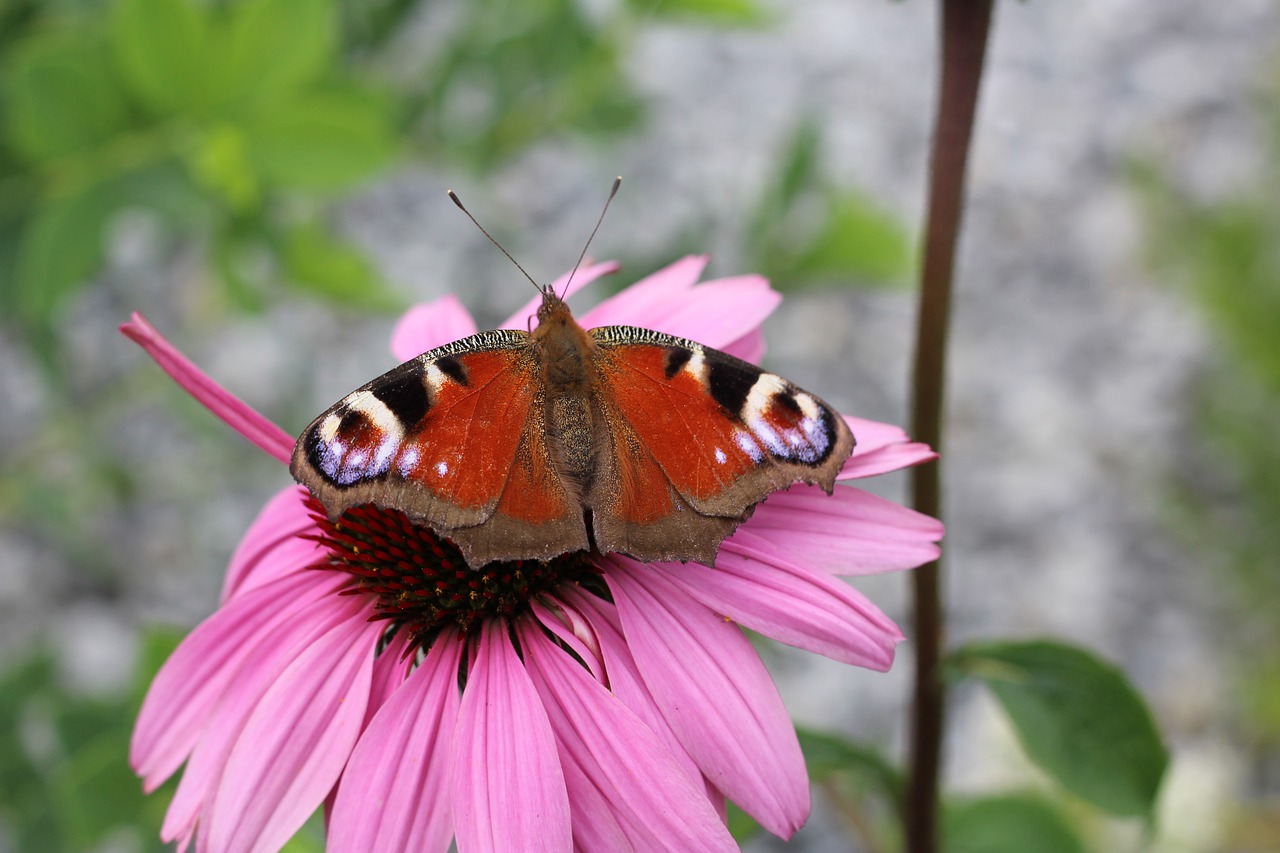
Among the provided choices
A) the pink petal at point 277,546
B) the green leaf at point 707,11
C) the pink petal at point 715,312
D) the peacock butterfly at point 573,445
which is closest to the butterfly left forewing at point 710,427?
the peacock butterfly at point 573,445

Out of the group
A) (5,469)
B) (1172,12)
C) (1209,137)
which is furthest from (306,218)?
(1172,12)

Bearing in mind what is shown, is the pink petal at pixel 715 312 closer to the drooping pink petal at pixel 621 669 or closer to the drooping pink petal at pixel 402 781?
the drooping pink petal at pixel 621 669

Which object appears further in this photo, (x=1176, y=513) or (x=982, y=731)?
(x=1176, y=513)

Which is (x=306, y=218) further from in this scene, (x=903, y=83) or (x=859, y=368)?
(x=903, y=83)

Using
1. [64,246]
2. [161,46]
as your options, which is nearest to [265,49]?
[161,46]

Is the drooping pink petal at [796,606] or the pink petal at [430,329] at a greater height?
the pink petal at [430,329]

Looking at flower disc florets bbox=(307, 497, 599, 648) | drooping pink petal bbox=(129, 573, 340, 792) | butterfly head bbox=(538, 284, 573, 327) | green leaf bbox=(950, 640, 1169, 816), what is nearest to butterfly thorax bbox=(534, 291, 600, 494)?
butterfly head bbox=(538, 284, 573, 327)
